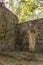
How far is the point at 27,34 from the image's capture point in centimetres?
1309

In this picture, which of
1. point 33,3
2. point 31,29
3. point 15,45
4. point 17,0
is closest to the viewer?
point 33,3

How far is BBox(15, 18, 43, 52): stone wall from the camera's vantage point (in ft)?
40.7

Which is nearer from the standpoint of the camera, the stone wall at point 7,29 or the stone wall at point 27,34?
the stone wall at point 27,34

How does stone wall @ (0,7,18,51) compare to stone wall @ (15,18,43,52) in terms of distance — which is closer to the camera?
stone wall @ (15,18,43,52)

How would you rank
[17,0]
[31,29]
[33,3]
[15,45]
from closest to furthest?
[33,3] → [31,29] → [15,45] → [17,0]

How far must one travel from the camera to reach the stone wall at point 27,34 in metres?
12.4

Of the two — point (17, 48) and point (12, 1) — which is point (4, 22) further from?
point (12, 1)

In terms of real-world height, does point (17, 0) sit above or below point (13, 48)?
above

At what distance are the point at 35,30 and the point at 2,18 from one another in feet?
7.27

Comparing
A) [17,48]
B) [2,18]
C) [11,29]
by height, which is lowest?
[17,48]

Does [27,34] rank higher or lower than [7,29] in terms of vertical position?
lower

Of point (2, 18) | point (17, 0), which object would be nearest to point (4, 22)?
point (2, 18)

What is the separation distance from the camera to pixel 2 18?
1288 centimetres

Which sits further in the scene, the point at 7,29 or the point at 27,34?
the point at 7,29
